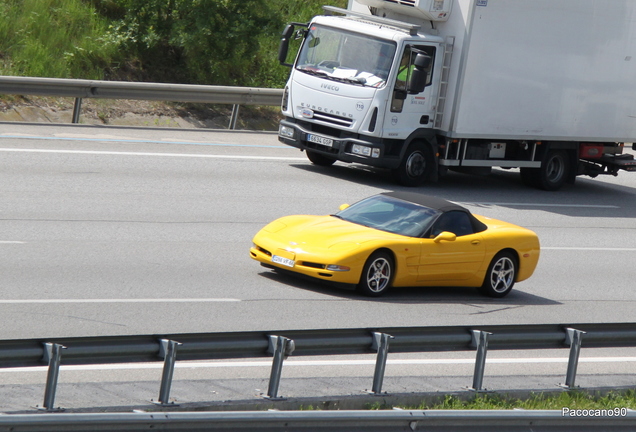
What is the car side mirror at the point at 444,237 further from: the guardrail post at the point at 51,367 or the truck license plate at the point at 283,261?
the guardrail post at the point at 51,367

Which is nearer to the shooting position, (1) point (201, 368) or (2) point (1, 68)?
(1) point (201, 368)

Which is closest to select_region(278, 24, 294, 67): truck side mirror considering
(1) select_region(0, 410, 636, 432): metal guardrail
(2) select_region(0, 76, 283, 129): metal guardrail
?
(2) select_region(0, 76, 283, 129): metal guardrail

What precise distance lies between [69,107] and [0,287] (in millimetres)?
13290

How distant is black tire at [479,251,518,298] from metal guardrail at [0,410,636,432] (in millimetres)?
5151

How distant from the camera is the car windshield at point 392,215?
12.4 metres

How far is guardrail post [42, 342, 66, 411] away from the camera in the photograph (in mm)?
6586

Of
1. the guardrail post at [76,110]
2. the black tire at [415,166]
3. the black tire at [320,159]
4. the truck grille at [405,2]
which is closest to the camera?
the truck grille at [405,2]

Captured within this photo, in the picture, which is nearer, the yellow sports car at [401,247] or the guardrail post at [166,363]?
the guardrail post at [166,363]

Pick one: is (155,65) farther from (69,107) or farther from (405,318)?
(405,318)

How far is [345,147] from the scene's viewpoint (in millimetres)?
19000

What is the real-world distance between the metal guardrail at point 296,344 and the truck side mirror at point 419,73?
9.98 meters

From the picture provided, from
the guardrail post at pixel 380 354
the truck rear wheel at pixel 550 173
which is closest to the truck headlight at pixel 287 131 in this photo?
the truck rear wheel at pixel 550 173

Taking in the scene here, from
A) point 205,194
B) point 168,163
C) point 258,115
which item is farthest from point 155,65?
point 205,194

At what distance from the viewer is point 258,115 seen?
26.2 m
